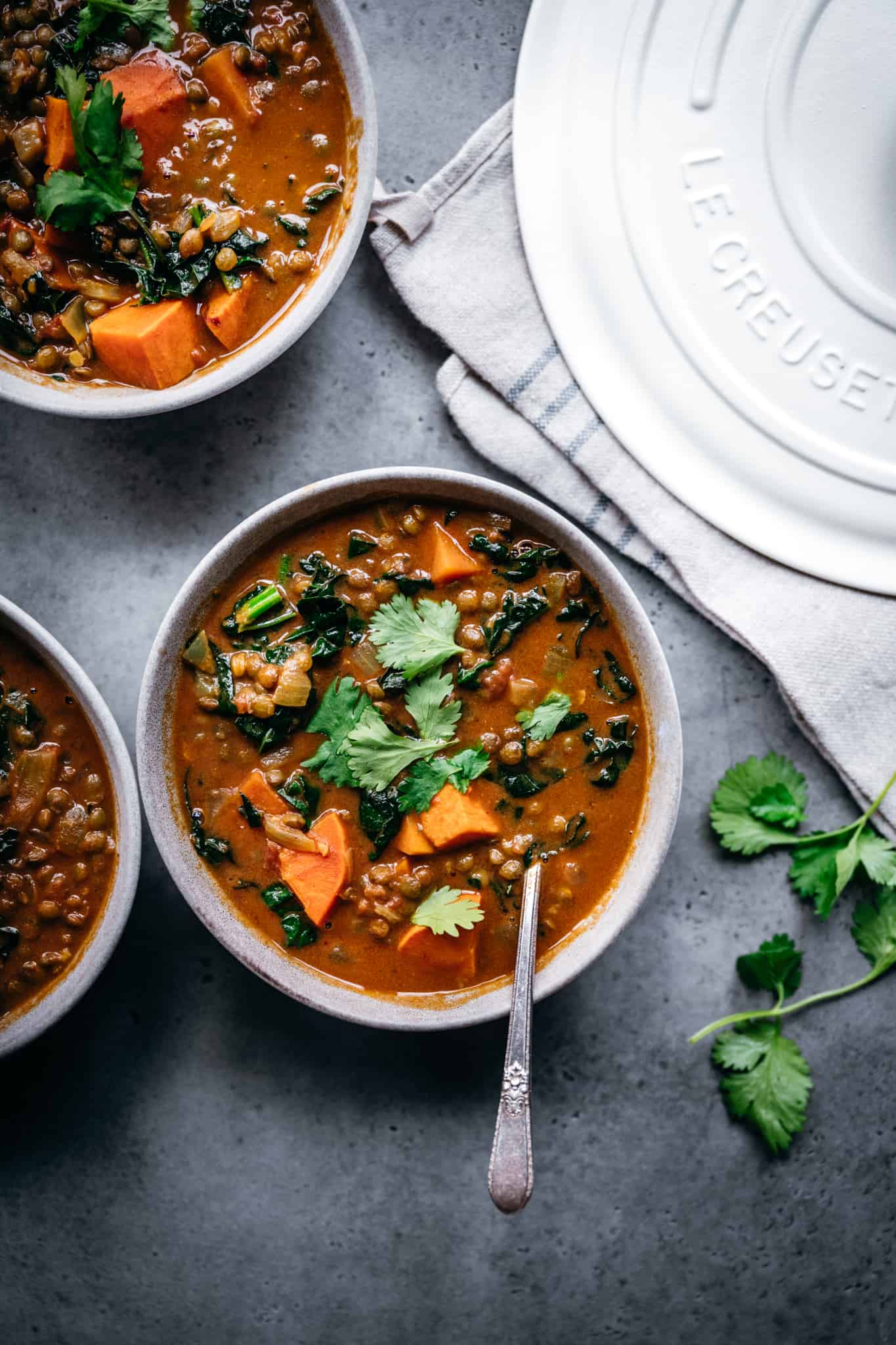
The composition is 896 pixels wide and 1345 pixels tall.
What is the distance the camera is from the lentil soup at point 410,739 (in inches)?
91.2

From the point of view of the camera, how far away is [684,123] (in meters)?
2.41

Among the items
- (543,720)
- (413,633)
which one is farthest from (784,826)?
(413,633)

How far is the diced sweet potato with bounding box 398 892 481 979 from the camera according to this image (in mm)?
2338

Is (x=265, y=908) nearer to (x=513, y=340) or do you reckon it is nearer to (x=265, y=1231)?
(x=265, y=1231)

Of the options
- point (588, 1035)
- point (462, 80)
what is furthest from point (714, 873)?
point (462, 80)

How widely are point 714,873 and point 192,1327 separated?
194 centimetres

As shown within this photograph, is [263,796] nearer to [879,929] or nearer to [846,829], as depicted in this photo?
[846,829]

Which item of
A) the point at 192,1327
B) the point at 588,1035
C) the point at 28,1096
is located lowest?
the point at 192,1327

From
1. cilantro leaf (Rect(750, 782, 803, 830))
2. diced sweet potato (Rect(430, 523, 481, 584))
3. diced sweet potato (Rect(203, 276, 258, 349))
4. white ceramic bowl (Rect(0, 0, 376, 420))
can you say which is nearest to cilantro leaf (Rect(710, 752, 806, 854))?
cilantro leaf (Rect(750, 782, 803, 830))

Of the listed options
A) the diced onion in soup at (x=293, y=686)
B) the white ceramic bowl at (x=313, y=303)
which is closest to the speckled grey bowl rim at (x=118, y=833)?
the diced onion in soup at (x=293, y=686)

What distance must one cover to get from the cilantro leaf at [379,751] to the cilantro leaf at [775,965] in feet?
3.64

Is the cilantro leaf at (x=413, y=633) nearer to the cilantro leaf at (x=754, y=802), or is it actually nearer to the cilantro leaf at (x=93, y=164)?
the cilantro leaf at (x=754, y=802)

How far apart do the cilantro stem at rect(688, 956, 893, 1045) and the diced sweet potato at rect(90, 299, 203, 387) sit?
2237 millimetres

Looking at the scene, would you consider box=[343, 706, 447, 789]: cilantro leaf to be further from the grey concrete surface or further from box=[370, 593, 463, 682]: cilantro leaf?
the grey concrete surface
